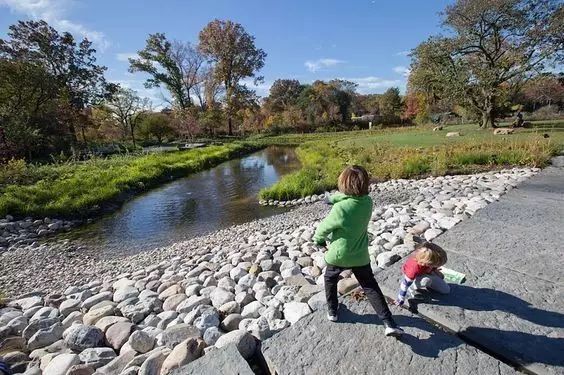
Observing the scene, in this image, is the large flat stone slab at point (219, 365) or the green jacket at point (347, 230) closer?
the large flat stone slab at point (219, 365)

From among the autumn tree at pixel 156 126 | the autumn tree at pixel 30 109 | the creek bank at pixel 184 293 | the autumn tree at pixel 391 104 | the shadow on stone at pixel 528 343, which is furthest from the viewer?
the autumn tree at pixel 391 104

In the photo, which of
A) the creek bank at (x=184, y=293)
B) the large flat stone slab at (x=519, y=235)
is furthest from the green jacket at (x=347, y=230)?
the large flat stone slab at (x=519, y=235)

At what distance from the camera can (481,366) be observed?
6.12 feet

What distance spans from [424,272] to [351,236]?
701 mm

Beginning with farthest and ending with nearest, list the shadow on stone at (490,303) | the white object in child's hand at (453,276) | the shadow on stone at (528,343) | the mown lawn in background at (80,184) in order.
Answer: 1. the mown lawn in background at (80,184)
2. the white object in child's hand at (453,276)
3. the shadow on stone at (490,303)
4. the shadow on stone at (528,343)

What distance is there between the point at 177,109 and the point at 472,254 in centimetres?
4060

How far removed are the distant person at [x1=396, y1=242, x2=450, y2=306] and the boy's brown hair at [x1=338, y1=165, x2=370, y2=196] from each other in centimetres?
70

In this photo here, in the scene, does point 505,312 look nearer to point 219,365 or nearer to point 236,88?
point 219,365

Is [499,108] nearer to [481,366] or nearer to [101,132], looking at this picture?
[481,366]

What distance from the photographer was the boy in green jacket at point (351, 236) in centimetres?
215

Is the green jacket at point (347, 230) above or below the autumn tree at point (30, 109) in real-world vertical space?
below

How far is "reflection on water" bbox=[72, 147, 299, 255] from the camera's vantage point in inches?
281

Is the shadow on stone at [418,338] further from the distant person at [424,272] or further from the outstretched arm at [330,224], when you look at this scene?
the outstretched arm at [330,224]

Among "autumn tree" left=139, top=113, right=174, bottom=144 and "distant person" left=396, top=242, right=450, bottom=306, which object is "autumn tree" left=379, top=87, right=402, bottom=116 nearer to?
"autumn tree" left=139, top=113, right=174, bottom=144
